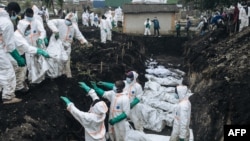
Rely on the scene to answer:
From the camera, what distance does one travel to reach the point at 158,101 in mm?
12789

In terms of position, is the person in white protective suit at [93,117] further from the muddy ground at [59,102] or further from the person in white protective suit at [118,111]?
the muddy ground at [59,102]

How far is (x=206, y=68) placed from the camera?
1402cm

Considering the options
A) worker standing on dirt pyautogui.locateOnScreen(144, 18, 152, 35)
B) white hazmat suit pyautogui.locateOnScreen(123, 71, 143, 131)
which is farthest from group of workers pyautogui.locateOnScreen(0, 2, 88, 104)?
worker standing on dirt pyautogui.locateOnScreen(144, 18, 152, 35)

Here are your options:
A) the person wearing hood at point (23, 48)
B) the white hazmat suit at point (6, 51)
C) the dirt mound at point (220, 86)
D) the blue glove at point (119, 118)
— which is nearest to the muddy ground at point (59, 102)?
the person wearing hood at point (23, 48)

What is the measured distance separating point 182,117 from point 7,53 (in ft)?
12.7

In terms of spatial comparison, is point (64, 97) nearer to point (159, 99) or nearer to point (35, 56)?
point (35, 56)

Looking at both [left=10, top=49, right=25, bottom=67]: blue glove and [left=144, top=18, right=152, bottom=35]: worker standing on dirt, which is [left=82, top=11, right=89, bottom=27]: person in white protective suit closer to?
[left=144, top=18, right=152, bottom=35]: worker standing on dirt

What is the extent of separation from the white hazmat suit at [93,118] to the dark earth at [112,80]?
0.91 m

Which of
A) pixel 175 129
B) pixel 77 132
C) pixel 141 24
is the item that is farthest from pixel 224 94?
pixel 141 24

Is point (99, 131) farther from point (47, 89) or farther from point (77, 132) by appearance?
point (47, 89)

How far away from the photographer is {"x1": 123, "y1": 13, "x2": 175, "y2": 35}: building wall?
92.6ft

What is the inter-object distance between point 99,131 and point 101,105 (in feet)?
2.26

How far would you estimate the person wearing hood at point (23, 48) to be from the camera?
8531 mm

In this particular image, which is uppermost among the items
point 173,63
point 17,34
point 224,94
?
point 17,34
